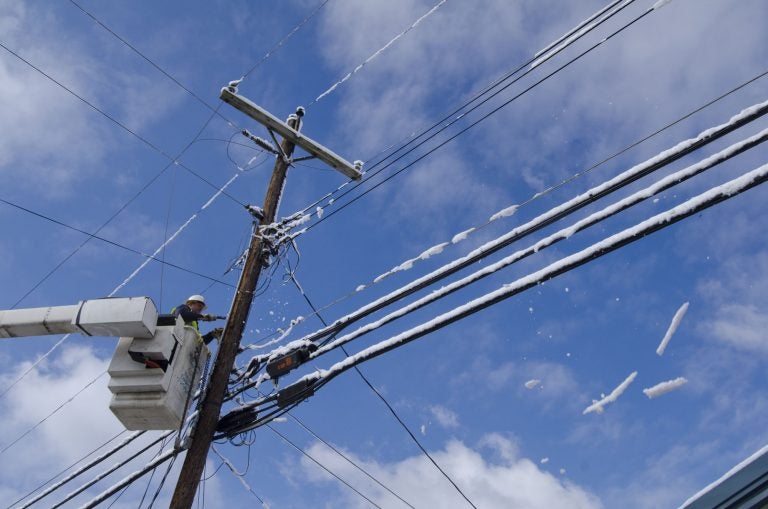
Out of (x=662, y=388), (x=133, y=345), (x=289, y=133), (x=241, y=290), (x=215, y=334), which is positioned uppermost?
(x=289, y=133)

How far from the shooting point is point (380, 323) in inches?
236

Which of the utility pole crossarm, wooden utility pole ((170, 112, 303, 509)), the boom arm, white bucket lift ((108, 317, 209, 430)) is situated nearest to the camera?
the boom arm

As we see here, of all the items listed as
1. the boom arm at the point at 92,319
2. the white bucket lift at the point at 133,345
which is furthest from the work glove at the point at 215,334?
the boom arm at the point at 92,319

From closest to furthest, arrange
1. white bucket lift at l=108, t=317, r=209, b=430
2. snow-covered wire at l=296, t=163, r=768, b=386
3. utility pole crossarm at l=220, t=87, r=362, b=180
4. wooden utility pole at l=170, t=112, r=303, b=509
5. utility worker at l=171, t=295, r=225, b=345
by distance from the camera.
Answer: snow-covered wire at l=296, t=163, r=768, b=386 < white bucket lift at l=108, t=317, r=209, b=430 < wooden utility pole at l=170, t=112, r=303, b=509 < utility worker at l=171, t=295, r=225, b=345 < utility pole crossarm at l=220, t=87, r=362, b=180

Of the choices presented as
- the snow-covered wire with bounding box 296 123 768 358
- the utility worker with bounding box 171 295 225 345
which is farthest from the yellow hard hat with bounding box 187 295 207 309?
the snow-covered wire with bounding box 296 123 768 358

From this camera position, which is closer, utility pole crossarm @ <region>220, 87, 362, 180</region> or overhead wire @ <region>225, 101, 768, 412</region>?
overhead wire @ <region>225, 101, 768, 412</region>

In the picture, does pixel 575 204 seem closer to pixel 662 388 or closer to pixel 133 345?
pixel 662 388

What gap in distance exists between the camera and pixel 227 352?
730 centimetres

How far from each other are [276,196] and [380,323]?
343 centimetres

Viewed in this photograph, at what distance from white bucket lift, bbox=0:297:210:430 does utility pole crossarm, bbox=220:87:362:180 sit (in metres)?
3.74

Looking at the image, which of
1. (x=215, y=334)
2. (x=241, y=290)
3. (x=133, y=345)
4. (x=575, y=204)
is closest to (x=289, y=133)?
(x=241, y=290)

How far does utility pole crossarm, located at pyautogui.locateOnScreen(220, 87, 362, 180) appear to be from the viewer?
9.03 m

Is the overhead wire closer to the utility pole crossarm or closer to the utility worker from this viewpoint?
the utility worker

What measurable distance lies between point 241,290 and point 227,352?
852 millimetres
